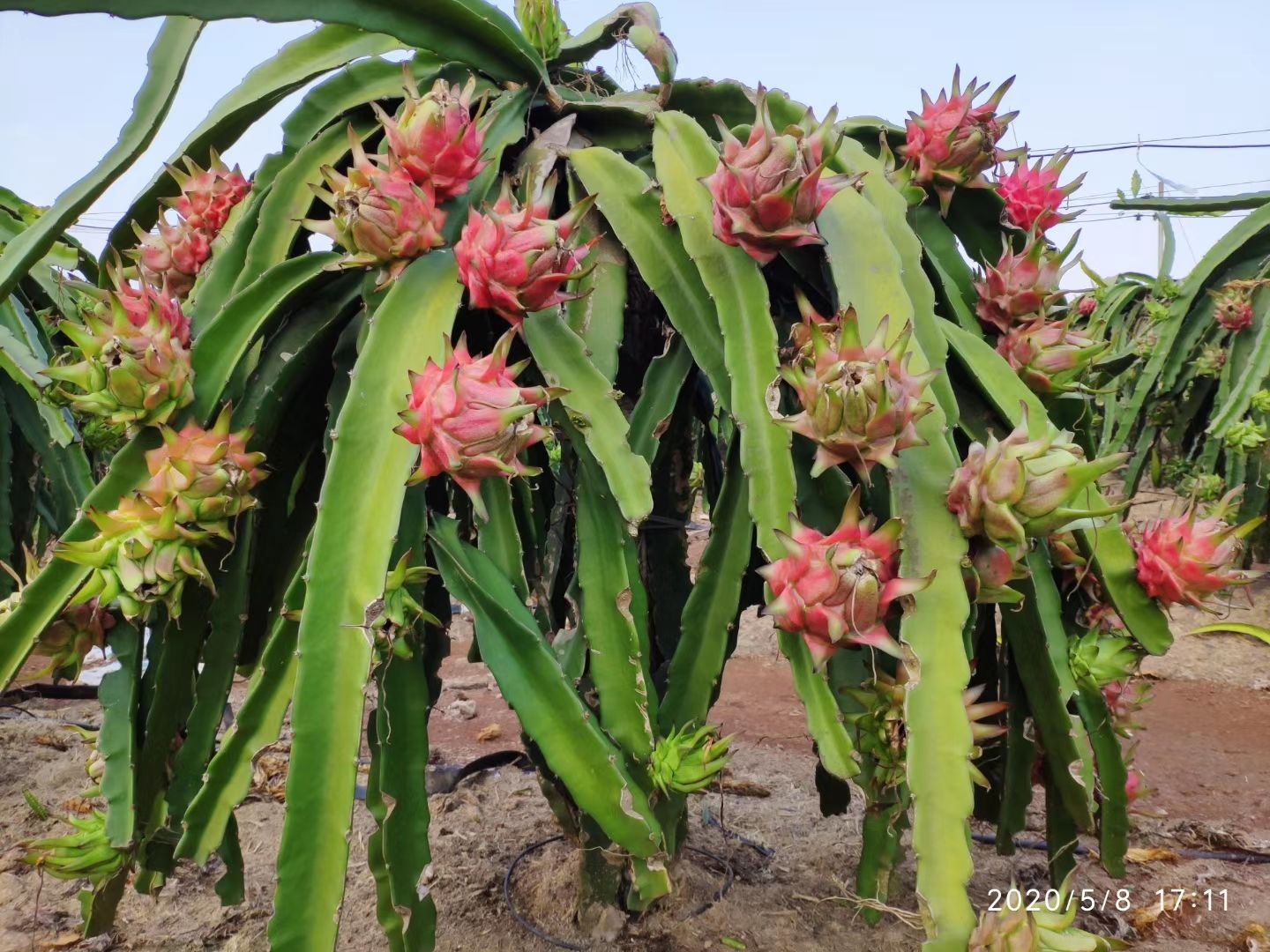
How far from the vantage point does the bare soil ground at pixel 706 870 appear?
154 centimetres

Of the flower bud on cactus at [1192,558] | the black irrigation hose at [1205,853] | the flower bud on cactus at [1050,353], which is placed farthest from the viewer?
the black irrigation hose at [1205,853]

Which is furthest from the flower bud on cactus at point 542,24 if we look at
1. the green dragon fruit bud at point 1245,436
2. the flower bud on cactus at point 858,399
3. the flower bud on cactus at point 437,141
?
the green dragon fruit bud at point 1245,436

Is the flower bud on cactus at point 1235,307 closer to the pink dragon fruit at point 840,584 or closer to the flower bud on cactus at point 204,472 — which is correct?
the pink dragon fruit at point 840,584

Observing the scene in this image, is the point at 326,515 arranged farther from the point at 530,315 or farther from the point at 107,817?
the point at 107,817

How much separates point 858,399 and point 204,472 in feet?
2.09

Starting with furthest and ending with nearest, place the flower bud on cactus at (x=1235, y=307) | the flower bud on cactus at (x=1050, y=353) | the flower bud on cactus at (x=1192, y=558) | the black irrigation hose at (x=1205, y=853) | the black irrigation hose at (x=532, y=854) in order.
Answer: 1. the flower bud on cactus at (x=1235, y=307)
2. the black irrigation hose at (x=1205, y=853)
3. the black irrigation hose at (x=532, y=854)
4. the flower bud on cactus at (x=1050, y=353)
5. the flower bud on cactus at (x=1192, y=558)

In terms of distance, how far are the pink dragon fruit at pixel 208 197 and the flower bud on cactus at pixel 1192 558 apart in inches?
49.9

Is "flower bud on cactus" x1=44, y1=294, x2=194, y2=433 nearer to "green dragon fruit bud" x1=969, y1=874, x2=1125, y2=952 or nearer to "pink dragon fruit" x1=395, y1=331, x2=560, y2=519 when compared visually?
"pink dragon fruit" x1=395, y1=331, x2=560, y2=519

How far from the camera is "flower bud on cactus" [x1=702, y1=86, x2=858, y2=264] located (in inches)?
35.5

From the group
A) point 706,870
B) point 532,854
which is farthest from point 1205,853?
point 532,854

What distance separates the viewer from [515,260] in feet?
2.80

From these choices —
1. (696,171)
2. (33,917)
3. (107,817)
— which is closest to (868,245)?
(696,171)

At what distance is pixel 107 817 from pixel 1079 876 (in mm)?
1761

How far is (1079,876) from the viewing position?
5.95ft
